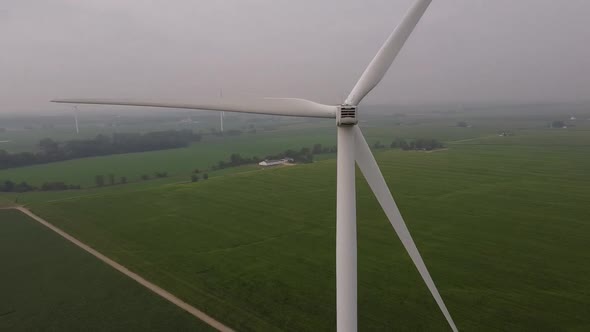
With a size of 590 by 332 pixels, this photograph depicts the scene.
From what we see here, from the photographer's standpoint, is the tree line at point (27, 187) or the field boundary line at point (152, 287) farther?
the tree line at point (27, 187)

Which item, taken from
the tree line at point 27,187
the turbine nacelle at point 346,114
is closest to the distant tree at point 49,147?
the tree line at point 27,187

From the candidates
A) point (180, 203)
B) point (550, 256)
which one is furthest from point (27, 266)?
point (550, 256)

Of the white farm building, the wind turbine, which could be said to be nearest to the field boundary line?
the wind turbine

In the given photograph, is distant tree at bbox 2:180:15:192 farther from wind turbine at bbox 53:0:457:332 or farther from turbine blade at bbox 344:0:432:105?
turbine blade at bbox 344:0:432:105

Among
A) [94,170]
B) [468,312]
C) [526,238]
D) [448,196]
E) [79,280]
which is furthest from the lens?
[94,170]

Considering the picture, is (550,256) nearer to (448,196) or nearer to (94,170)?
(448,196)

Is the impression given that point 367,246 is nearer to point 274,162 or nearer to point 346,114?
point 346,114

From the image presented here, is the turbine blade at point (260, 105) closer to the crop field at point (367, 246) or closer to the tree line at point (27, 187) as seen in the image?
the crop field at point (367, 246)

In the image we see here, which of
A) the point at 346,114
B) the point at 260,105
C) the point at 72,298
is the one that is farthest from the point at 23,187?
the point at 346,114
